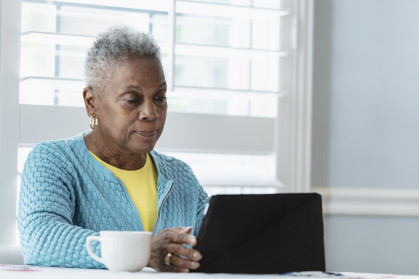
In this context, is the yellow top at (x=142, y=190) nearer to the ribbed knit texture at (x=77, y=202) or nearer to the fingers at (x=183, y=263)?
the ribbed knit texture at (x=77, y=202)

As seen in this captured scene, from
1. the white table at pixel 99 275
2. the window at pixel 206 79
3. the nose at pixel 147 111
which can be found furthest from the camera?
the window at pixel 206 79

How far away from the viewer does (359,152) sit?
2.38 metres

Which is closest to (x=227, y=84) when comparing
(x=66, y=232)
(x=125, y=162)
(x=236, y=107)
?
(x=236, y=107)

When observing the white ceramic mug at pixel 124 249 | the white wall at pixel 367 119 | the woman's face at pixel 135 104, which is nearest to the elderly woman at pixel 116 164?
the woman's face at pixel 135 104

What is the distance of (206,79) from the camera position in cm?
225

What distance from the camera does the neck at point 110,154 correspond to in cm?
172

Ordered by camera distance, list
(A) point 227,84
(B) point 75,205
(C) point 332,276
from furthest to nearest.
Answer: (A) point 227,84 < (B) point 75,205 < (C) point 332,276

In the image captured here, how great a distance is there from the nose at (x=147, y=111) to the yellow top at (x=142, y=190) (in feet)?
0.61

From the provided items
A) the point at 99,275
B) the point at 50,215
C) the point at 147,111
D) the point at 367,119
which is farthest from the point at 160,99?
the point at 367,119

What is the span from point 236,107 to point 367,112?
48 cm

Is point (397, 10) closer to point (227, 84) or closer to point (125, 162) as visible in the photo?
point (227, 84)

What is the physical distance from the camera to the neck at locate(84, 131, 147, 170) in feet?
5.65

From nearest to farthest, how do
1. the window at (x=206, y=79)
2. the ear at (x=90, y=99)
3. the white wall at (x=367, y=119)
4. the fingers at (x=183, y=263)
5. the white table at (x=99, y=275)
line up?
the white table at (x=99, y=275), the fingers at (x=183, y=263), the ear at (x=90, y=99), the window at (x=206, y=79), the white wall at (x=367, y=119)

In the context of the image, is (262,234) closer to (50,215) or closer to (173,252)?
(173,252)
